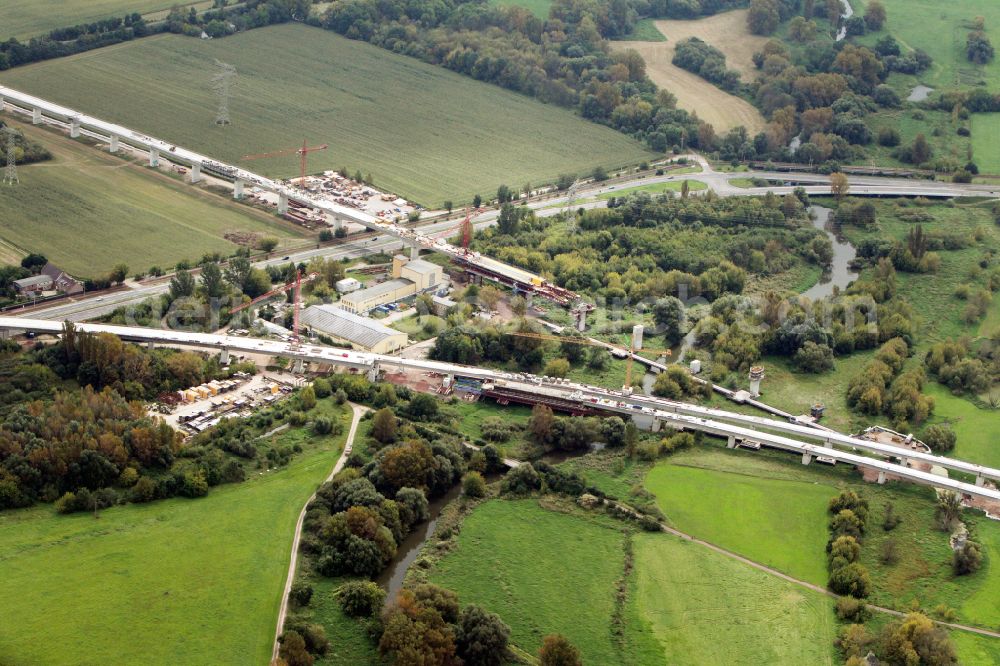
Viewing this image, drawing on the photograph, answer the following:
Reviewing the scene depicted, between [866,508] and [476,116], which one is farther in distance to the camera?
[476,116]

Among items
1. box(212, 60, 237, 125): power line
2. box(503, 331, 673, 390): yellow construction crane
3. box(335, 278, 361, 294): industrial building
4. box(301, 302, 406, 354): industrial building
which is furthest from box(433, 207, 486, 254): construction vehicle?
box(212, 60, 237, 125): power line

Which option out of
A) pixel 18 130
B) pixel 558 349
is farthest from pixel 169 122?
pixel 558 349

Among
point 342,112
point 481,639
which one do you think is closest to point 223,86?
point 342,112

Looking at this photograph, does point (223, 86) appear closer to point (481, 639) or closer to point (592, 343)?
point (592, 343)

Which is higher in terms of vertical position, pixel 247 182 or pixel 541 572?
pixel 247 182

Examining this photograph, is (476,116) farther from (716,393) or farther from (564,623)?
(564,623)

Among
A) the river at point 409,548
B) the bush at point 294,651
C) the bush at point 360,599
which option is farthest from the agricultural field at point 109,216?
the bush at point 294,651
